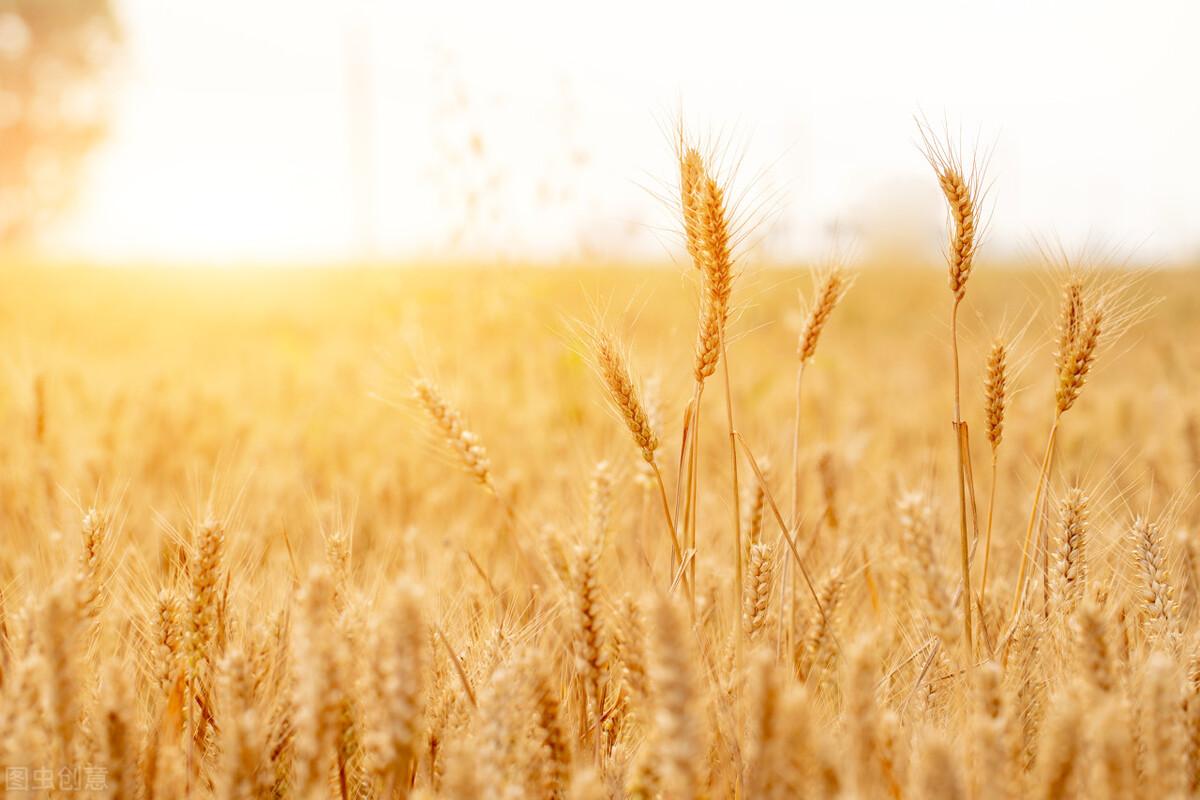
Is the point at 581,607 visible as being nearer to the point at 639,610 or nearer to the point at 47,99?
the point at 639,610

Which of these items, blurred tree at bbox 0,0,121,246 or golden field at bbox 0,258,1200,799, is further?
blurred tree at bbox 0,0,121,246

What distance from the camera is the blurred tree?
26172 mm

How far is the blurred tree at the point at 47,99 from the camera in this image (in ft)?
85.9

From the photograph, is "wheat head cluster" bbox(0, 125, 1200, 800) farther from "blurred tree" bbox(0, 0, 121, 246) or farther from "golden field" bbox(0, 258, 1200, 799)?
"blurred tree" bbox(0, 0, 121, 246)

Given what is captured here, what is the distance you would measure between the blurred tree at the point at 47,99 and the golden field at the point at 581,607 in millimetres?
28419

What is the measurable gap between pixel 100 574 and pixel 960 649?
1.31 meters

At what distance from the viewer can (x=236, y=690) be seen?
40.4 inches

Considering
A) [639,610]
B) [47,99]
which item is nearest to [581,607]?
[639,610]

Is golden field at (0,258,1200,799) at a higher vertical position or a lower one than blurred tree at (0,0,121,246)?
lower

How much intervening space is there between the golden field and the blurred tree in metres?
28.4

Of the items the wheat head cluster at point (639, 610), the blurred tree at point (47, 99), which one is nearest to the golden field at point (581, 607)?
the wheat head cluster at point (639, 610)

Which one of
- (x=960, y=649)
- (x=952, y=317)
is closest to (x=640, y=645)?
(x=960, y=649)

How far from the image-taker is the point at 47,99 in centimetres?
2669

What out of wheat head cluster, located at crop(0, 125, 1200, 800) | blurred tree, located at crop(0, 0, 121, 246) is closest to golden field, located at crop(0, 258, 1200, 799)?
wheat head cluster, located at crop(0, 125, 1200, 800)
